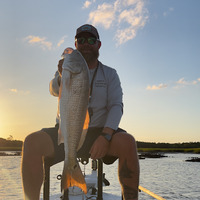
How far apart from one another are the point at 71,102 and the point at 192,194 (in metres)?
28.9

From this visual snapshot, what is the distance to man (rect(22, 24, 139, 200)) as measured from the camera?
250cm

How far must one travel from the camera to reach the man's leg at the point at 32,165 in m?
2.48

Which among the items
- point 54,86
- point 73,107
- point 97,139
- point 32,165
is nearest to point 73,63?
point 73,107

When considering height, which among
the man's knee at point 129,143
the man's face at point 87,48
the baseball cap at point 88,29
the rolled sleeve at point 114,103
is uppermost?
the baseball cap at point 88,29

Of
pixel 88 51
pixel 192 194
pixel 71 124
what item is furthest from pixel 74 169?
pixel 192 194

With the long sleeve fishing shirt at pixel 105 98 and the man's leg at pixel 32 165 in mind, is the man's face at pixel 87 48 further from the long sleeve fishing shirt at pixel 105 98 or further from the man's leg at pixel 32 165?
the man's leg at pixel 32 165

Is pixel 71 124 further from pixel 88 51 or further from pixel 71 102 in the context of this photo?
pixel 88 51

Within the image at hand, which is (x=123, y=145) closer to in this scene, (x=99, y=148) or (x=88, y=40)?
(x=99, y=148)

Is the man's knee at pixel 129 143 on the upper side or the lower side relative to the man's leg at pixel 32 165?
upper

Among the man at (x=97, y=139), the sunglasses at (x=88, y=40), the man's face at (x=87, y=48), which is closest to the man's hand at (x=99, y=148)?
the man at (x=97, y=139)

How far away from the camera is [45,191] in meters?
3.02

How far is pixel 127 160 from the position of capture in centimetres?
262

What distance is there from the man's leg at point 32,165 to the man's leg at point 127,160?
71 cm

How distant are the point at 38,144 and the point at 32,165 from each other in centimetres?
20
